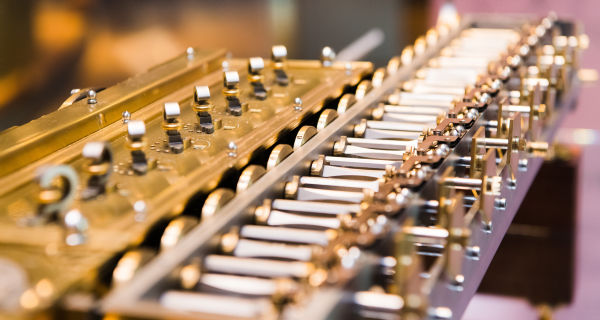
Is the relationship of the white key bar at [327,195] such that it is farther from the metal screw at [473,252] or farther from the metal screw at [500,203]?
the metal screw at [500,203]

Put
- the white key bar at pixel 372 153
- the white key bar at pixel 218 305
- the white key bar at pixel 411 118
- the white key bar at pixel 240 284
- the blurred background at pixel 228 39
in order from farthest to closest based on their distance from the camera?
the blurred background at pixel 228 39 < the white key bar at pixel 411 118 < the white key bar at pixel 372 153 < the white key bar at pixel 240 284 < the white key bar at pixel 218 305

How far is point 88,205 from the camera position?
138cm

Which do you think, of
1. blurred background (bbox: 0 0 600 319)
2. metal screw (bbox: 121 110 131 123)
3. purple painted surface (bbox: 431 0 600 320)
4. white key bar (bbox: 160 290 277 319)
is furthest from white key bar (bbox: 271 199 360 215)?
purple painted surface (bbox: 431 0 600 320)

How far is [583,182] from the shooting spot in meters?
5.07

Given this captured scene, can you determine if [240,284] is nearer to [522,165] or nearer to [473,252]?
[473,252]

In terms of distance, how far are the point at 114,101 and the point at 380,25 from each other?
4.79 metres

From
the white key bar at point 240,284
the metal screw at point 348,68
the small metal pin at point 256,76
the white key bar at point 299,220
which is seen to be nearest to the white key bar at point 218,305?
the white key bar at point 240,284

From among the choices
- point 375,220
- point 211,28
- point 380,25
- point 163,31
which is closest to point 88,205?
point 375,220

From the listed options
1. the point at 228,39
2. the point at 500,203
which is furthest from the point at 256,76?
the point at 228,39

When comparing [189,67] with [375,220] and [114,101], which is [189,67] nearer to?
[114,101]

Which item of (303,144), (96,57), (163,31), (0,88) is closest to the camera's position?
(303,144)

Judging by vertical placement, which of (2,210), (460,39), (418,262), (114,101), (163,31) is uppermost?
(163,31)

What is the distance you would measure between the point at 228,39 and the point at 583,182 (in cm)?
249

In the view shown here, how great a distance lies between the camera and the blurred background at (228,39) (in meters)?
3.11
